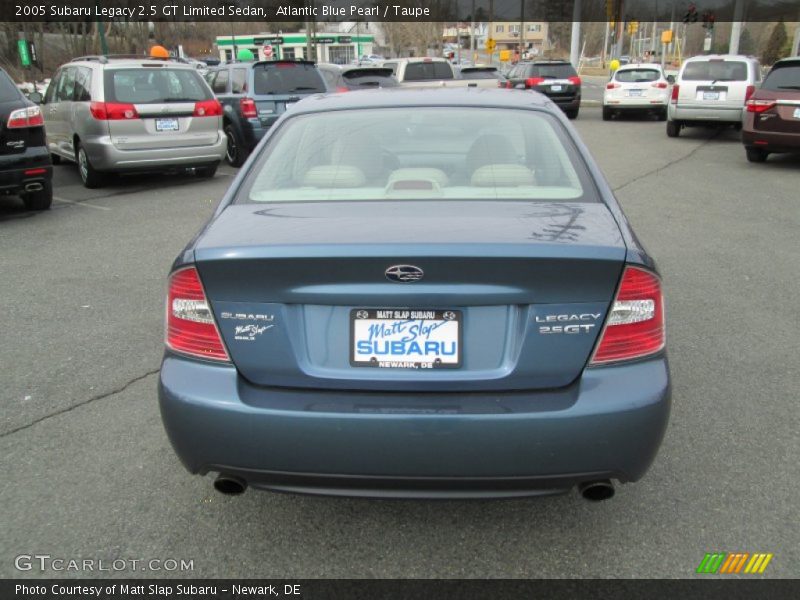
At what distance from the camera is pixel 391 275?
2.23 m

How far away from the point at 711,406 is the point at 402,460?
2.19 meters

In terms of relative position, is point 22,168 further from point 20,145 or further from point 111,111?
point 111,111

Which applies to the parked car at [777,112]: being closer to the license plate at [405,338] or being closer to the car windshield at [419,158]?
the car windshield at [419,158]

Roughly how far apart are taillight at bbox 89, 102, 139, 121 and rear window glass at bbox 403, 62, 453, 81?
10.0 metres

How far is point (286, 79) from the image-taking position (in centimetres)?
1256

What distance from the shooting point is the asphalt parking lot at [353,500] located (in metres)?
2.64

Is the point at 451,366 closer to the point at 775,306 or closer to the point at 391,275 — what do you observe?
the point at 391,275

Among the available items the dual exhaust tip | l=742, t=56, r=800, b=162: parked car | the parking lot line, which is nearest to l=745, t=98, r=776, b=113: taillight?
l=742, t=56, r=800, b=162: parked car

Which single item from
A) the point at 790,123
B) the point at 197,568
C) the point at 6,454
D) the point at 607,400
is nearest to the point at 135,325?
the point at 6,454

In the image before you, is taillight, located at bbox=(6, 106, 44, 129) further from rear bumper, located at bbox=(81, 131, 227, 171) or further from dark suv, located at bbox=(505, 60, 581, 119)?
dark suv, located at bbox=(505, 60, 581, 119)

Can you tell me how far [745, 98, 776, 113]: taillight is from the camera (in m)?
11.1

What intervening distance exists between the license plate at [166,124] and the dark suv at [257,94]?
193 cm

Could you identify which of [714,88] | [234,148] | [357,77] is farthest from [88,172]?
[714,88]

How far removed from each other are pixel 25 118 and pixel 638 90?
665 inches
